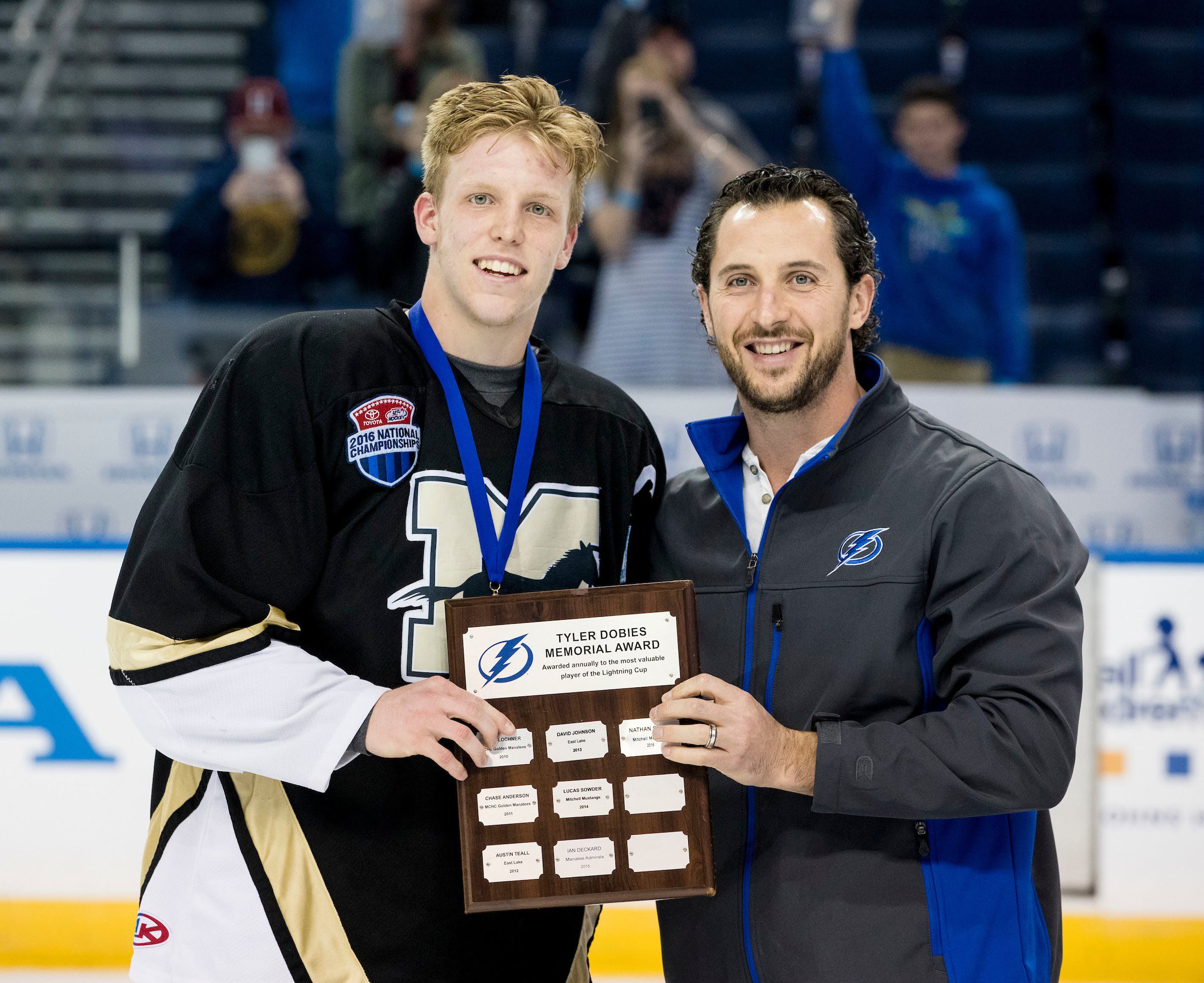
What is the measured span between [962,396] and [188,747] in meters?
3.49

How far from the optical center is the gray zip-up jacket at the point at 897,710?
1.78 meters

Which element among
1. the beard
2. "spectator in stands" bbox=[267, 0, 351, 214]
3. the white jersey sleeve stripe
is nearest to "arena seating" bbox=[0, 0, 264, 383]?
"spectator in stands" bbox=[267, 0, 351, 214]

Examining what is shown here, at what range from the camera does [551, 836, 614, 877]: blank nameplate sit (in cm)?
181

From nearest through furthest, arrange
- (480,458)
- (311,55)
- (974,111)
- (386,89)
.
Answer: (480,458), (386,89), (311,55), (974,111)

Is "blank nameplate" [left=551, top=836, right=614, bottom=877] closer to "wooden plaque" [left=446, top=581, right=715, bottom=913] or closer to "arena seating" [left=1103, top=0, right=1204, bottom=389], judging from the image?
"wooden plaque" [left=446, top=581, right=715, bottom=913]

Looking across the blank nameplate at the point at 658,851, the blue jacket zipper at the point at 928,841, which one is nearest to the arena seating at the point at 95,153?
the blank nameplate at the point at 658,851

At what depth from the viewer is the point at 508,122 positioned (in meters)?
1.98

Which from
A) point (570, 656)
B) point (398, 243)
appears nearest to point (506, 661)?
point (570, 656)

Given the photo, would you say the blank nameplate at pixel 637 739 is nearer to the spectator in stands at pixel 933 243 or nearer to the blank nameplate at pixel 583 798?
the blank nameplate at pixel 583 798

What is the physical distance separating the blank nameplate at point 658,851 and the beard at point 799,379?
2.17 feet

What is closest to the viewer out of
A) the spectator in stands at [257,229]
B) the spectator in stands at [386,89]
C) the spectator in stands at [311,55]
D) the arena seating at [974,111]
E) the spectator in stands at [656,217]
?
the spectator in stands at [656,217]

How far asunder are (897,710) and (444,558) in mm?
699

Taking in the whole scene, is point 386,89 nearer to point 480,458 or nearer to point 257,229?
point 257,229

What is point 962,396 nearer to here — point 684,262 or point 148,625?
point 684,262
